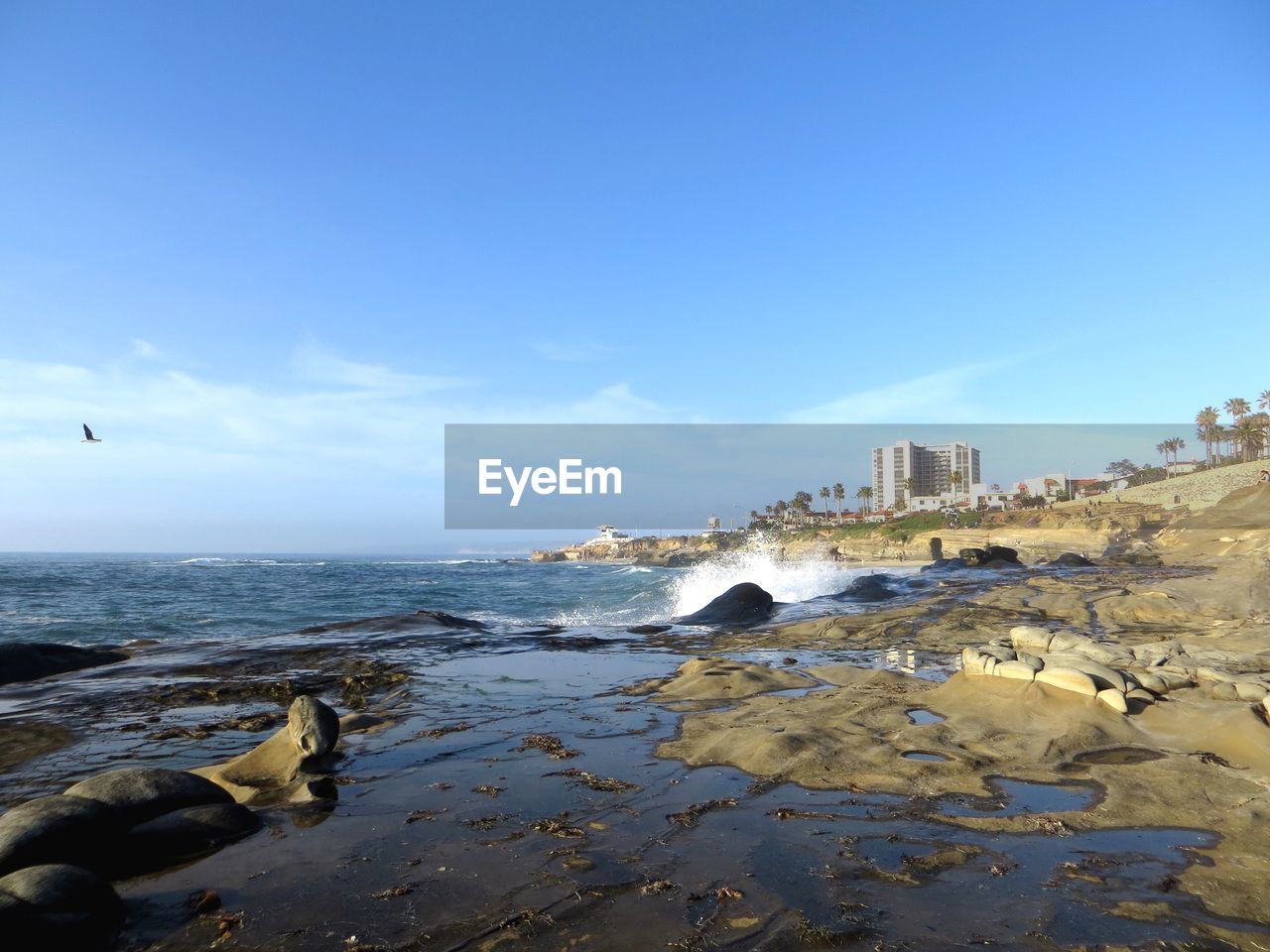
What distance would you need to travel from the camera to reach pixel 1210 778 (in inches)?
226

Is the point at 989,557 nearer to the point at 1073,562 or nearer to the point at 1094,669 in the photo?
the point at 1073,562

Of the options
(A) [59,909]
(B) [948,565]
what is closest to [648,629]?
(A) [59,909]

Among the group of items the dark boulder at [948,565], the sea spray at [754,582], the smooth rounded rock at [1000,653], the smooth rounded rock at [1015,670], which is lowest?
the sea spray at [754,582]

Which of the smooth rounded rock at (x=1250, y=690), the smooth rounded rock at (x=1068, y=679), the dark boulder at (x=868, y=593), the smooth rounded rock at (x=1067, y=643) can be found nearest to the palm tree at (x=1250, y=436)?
the dark boulder at (x=868, y=593)

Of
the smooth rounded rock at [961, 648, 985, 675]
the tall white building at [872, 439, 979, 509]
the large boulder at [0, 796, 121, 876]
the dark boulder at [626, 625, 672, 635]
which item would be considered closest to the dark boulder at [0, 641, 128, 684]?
the large boulder at [0, 796, 121, 876]

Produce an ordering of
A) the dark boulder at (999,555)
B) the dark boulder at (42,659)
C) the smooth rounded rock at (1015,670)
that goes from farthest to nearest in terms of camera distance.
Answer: the dark boulder at (999,555) → the dark boulder at (42,659) → the smooth rounded rock at (1015,670)

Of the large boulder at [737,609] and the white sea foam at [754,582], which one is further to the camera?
→ the white sea foam at [754,582]

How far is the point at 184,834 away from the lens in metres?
5.07

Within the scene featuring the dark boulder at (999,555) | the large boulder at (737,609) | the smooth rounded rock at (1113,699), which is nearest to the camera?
the smooth rounded rock at (1113,699)

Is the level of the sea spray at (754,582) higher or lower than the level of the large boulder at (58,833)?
lower

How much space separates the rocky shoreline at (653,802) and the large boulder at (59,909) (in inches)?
0.6

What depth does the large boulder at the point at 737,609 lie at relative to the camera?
816 inches

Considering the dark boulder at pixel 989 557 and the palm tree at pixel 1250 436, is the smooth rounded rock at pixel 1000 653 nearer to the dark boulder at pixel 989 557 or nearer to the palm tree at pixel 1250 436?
the dark boulder at pixel 989 557

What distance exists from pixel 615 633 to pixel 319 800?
1307 centimetres
